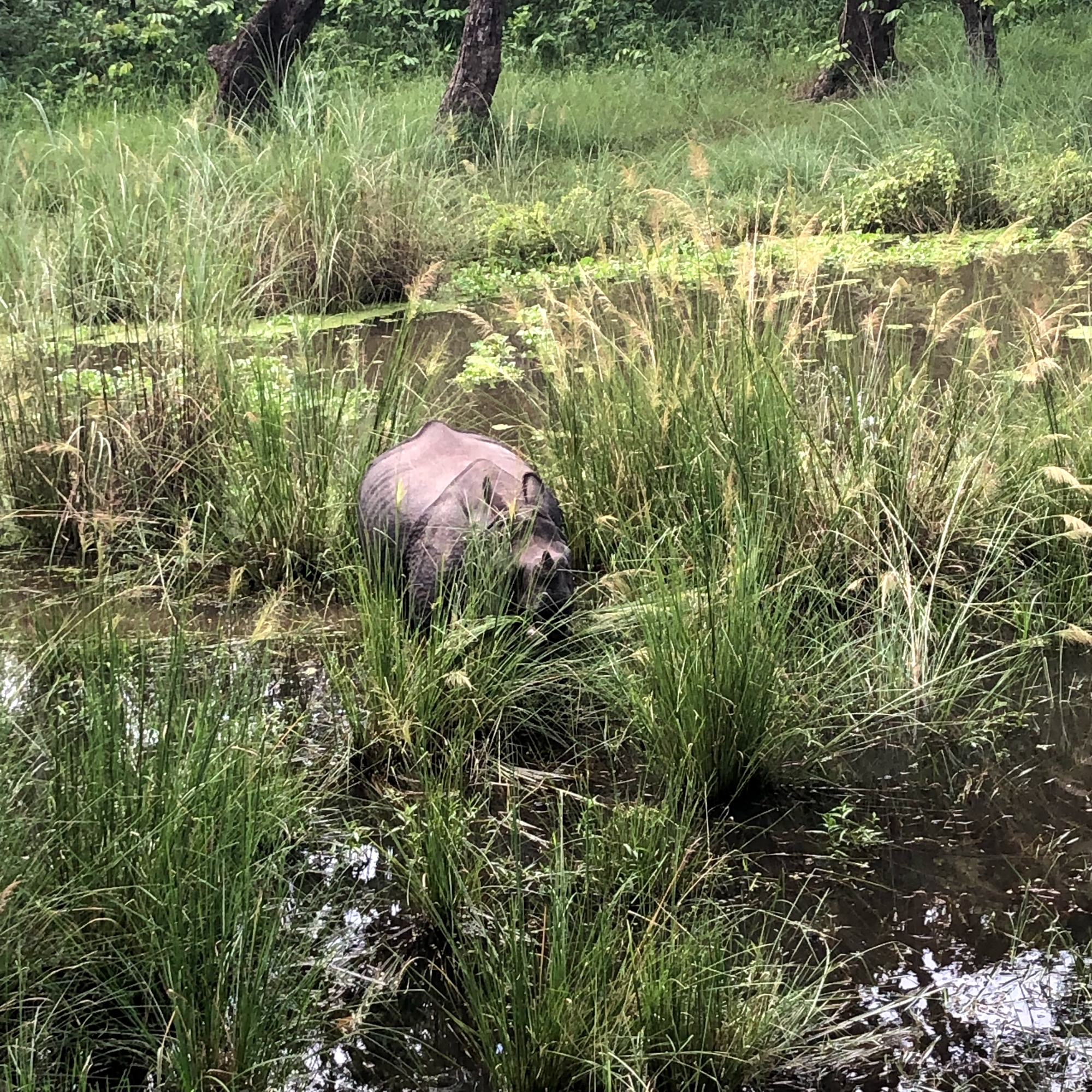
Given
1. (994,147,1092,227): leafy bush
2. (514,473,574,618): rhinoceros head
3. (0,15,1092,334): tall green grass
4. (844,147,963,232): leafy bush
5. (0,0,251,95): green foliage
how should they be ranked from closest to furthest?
1. (514,473,574,618): rhinoceros head
2. (0,15,1092,334): tall green grass
3. (994,147,1092,227): leafy bush
4. (844,147,963,232): leafy bush
5. (0,0,251,95): green foliage

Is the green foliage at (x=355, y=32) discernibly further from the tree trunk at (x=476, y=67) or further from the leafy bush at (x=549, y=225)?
the leafy bush at (x=549, y=225)

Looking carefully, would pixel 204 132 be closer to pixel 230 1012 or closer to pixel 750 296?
pixel 750 296

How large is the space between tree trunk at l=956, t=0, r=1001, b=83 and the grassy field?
14.0 ft

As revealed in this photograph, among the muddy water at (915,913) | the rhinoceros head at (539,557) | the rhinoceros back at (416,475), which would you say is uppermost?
the rhinoceros back at (416,475)

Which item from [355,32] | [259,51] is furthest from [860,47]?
[355,32]

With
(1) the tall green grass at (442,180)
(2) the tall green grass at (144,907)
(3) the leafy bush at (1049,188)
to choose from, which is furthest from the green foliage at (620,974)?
(3) the leafy bush at (1049,188)

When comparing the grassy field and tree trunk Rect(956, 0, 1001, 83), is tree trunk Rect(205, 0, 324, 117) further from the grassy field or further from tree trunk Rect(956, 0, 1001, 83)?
tree trunk Rect(956, 0, 1001, 83)

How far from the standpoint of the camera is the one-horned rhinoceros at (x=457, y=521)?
3.08m

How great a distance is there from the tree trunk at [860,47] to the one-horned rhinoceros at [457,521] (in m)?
8.70

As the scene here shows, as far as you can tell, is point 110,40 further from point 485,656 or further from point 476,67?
point 485,656

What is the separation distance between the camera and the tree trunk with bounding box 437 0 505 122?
9.46 metres

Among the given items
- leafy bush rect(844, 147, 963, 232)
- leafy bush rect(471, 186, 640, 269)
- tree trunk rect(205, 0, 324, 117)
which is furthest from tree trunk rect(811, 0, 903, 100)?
tree trunk rect(205, 0, 324, 117)

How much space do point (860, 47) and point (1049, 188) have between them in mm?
4477

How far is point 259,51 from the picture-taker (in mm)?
9211
